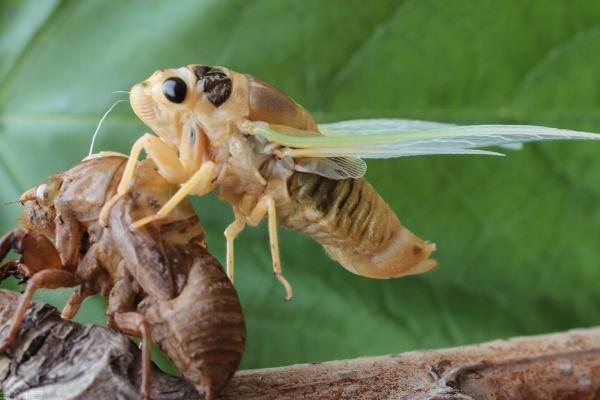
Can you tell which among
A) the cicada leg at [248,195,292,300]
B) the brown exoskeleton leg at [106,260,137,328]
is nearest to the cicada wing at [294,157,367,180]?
the cicada leg at [248,195,292,300]

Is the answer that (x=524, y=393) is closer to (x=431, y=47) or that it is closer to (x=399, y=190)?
(x=399, y=190)

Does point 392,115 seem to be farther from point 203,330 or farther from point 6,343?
point 6,343

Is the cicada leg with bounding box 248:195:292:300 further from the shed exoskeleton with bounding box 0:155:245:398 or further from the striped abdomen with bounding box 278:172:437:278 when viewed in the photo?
the shed exoskeleton with bounding box 0:155:245:398

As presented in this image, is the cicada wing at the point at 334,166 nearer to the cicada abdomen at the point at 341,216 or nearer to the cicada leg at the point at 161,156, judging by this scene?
the cicada abdomen at the point at 341,216

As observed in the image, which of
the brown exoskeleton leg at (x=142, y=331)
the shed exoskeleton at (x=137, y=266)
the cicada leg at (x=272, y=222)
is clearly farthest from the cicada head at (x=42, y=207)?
the cicada leg at (x=272, y=222)

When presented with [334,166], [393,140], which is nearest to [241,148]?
[334,166]

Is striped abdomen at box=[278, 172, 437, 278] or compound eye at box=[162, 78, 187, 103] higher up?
compound eye at box=[162, 78, 187, 103]
